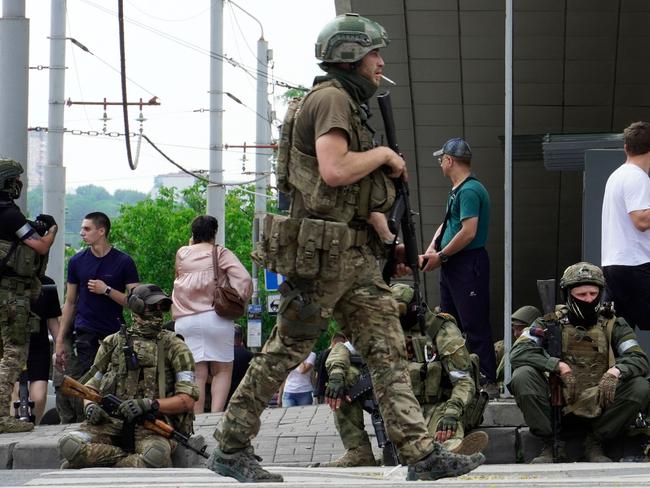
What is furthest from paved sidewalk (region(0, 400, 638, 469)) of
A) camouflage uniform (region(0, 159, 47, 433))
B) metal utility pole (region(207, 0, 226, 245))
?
metal utility pole (region(207, 0, 226, 245))

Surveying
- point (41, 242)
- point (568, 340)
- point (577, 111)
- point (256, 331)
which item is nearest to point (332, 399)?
point (568, 340)

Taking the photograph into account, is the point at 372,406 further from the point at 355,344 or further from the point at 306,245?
the point at 306,245

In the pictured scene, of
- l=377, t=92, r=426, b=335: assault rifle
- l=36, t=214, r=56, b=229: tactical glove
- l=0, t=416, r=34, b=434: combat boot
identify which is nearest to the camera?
l=377, t=92, r=426, b=335: assault rifle

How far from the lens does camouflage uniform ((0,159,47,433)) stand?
443 inches

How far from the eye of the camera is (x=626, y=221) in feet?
32.0

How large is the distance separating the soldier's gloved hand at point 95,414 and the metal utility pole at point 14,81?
343 centimetres

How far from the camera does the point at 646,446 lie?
991cm

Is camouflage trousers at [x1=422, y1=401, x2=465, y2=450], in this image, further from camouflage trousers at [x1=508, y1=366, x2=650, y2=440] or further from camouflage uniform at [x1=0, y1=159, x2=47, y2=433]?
camouflage uniform at [x1=0, y1=159, x2=47, y2=433]

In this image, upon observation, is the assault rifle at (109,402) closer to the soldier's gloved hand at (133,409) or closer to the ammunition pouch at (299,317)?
the soldier's gloved hand at (133,409)

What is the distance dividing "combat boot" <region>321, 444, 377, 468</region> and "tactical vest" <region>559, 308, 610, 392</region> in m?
1.35

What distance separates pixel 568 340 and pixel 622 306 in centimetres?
42

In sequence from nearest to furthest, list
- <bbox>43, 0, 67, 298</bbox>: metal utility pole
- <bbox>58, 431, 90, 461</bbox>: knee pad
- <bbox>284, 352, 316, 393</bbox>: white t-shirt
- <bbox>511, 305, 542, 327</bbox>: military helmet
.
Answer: <bbox>58, 431, 90, 461</bbox>: knee pad, <bbox>511, 305, 542, 327</bbox>: military helmet, <bbox>284, 352, 316, 393</bbox>: white t-shirt, <bbox>43, 0, 67, 298</bbox>: metal utility pole

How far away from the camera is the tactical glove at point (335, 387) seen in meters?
9.85

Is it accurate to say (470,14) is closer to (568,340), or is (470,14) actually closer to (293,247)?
(568,340)
